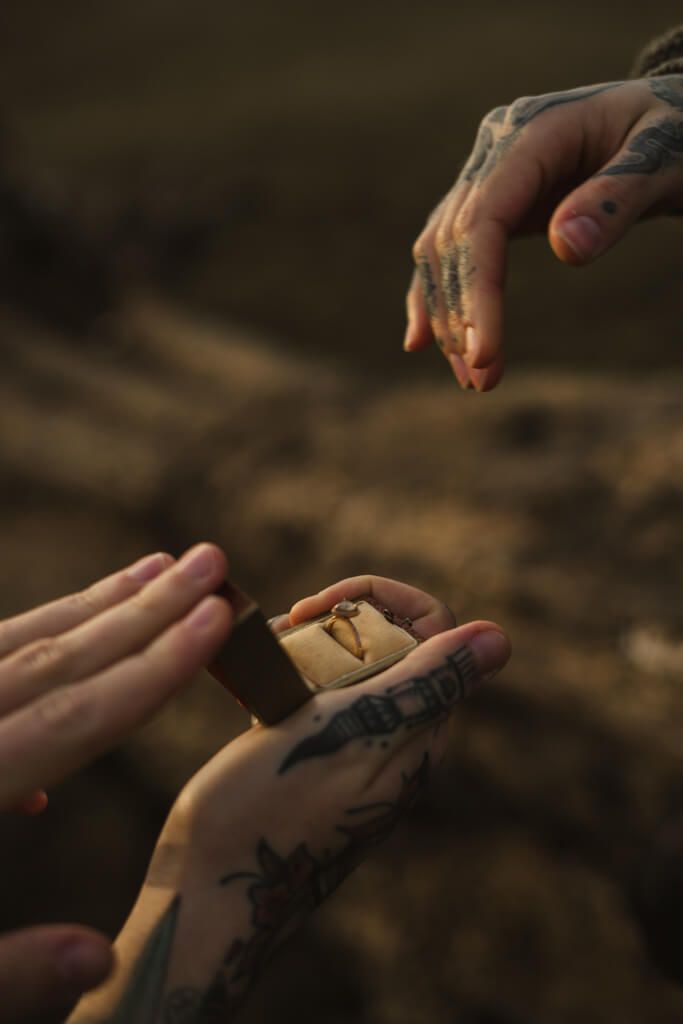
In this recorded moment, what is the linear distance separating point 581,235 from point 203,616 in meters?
1.46

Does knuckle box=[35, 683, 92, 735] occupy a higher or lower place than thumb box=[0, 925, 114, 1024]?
higher

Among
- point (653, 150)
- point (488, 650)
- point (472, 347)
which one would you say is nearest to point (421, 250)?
point (472, 347)

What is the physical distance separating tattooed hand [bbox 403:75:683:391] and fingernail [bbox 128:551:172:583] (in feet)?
3.55

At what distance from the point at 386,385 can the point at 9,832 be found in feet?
16.8

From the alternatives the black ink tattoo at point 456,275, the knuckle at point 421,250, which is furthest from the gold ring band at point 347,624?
the knuckle at point 421,250

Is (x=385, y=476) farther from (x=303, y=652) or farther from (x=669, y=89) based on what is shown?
(x=303, y=652)

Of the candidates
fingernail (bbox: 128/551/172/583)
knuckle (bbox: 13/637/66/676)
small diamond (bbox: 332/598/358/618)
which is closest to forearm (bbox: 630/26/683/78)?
small diamond (bbox: 332/598/358/618)

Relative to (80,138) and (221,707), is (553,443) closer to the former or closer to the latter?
(221,707)

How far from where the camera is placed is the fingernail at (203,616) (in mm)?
1659

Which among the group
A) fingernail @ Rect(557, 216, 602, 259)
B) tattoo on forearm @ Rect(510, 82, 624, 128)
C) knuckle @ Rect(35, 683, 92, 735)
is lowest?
knuckle @ Rect(35, 683, 92, 735)

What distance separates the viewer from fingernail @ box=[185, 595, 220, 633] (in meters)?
1.66

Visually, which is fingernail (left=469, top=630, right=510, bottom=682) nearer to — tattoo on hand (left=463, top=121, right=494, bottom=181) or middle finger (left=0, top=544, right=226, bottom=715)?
middle finger (left=0, top=544, right=226, bottom=715)

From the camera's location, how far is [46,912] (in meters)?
3.95

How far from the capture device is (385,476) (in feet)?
20.5
